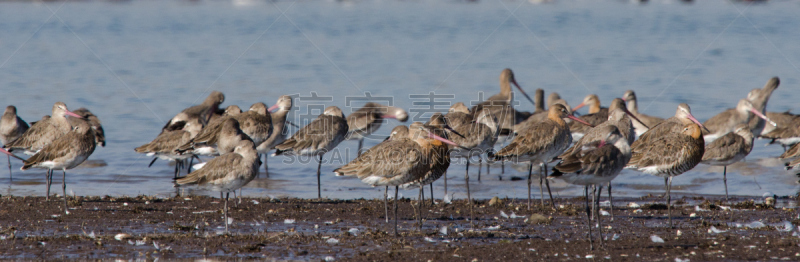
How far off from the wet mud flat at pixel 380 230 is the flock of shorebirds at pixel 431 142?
1.48 feet

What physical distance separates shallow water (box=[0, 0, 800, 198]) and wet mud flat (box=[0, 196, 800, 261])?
1.82 meters

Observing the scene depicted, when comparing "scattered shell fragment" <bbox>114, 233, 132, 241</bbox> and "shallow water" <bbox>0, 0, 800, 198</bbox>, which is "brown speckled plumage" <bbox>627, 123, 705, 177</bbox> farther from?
"scattered shell fragment" <bbox>114, 233, 132, 241</bbox>

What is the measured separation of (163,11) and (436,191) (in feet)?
165

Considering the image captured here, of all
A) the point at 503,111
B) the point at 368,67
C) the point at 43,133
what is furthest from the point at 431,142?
the point at 368,67

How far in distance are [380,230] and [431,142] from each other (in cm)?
113

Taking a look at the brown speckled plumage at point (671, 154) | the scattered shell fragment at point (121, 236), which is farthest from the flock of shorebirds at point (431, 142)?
the scattered shell fragment at point (121, 236)

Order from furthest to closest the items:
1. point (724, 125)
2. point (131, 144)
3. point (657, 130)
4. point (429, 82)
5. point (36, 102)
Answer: point (429, 82) → point (36, 102) → point (131, 144) → point (724, 125) → point (657, 130)

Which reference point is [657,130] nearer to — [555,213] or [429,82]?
[555,213]

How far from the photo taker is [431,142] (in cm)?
849

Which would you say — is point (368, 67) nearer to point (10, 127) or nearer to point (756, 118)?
point (756, 118)

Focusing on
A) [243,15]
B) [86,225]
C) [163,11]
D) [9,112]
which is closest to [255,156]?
[86,225]

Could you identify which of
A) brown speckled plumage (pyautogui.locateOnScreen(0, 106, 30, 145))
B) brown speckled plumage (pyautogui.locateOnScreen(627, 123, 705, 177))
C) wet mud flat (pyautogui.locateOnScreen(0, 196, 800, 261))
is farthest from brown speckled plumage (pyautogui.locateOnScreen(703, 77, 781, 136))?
brown speckled plumage (pyautogui.locateOnScreen(0, 106, 30, 145))

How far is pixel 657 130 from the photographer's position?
10898 mm

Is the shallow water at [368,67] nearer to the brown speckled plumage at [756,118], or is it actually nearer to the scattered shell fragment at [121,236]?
the brown speckled plumage at [756,118]
